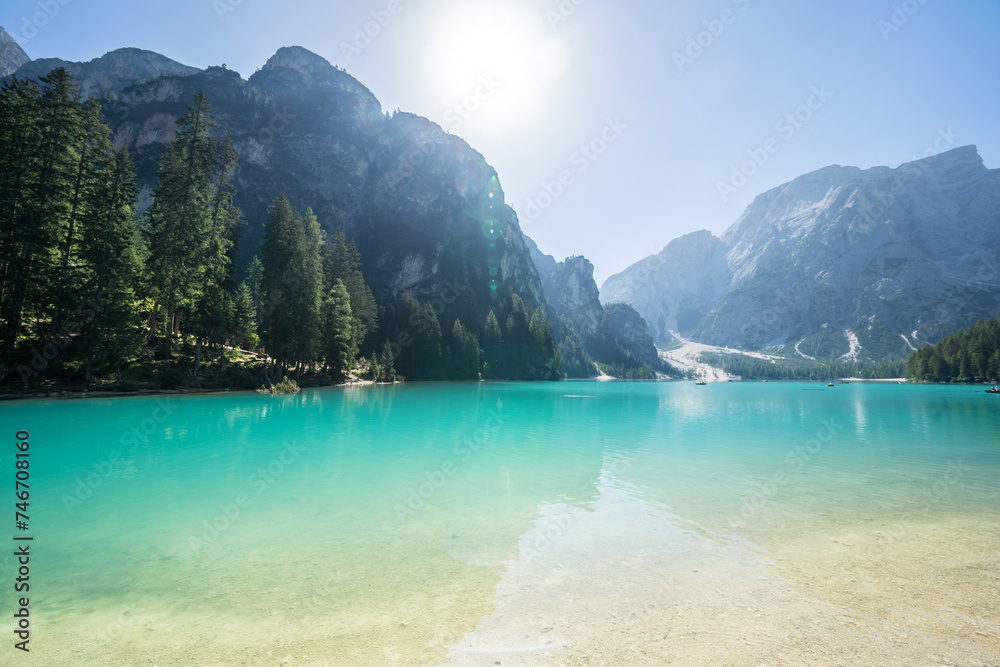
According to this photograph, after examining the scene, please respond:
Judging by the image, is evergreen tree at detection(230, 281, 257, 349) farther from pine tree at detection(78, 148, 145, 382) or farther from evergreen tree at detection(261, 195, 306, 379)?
pine tree at detection(78, 148, 145, 382)

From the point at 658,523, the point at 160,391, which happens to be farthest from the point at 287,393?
the point at 658,523

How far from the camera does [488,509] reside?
11.9 metres

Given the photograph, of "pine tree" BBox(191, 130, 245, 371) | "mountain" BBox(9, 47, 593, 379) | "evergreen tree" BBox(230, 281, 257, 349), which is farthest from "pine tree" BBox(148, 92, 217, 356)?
"mountain" BBox(9, 47, 593, 379)

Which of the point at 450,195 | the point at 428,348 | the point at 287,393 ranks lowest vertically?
the point at 287,393

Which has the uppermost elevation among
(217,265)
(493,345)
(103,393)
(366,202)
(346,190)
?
(346,190)

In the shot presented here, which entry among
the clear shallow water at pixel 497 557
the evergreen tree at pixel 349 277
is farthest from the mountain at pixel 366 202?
the clear shallow water at pixel 497 557

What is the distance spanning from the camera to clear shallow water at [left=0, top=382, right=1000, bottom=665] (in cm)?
554

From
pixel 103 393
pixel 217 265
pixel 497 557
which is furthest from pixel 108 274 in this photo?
pixel 497 557

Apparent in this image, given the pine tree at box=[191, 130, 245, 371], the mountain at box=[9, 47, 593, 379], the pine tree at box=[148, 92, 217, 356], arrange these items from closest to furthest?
1. the pine tree at box=[148, 92, 217, 356]
2. the pine tree at box=[191, 130, 245, 371]
3. the mountain at box=[9, 47, 593, 379]

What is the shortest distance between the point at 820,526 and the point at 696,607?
6747 mm

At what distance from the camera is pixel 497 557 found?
860 cm

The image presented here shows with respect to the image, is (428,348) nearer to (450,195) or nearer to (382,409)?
(382,409)

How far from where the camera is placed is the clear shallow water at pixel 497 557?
5.54 meters

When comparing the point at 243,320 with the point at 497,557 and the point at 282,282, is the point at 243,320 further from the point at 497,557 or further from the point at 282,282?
the point at 497,557
